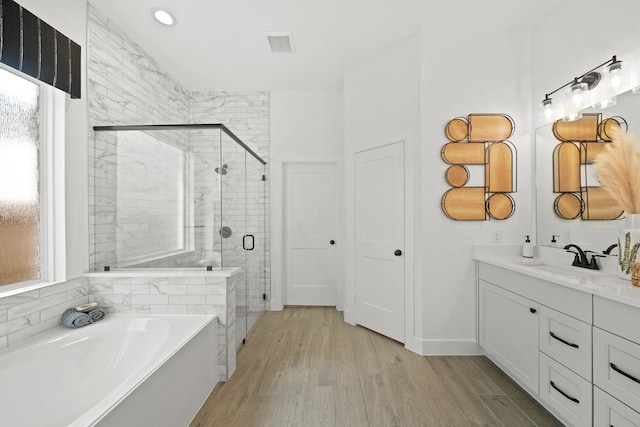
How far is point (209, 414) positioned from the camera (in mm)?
1864

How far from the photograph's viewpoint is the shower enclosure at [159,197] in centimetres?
230

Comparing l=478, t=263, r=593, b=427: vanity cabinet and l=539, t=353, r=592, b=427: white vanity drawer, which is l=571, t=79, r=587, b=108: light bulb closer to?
l=478, t=263, r=593, b=427: vanity cabinet

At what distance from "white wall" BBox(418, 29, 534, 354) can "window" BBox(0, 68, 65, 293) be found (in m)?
2.76

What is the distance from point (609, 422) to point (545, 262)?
49.0 inches

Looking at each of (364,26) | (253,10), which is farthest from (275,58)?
(364,26)

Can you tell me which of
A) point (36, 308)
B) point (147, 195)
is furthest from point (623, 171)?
point (36, 308)

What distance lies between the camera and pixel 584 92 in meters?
2.07

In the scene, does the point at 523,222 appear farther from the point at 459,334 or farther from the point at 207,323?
the point at 207,323

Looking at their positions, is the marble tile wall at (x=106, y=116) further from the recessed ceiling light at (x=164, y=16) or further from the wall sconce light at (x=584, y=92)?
the wall sconce light at (x=584, y=92)

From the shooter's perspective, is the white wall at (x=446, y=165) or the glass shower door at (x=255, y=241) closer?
the white wall at (x=446, y=165)

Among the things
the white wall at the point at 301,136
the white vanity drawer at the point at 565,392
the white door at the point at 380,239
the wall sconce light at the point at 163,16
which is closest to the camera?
the white vanity drawer at the point at 565,392

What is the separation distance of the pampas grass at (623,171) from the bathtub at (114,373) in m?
2.63

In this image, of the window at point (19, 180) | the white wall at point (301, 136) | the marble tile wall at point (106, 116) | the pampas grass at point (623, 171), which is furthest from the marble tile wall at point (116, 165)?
the pampas grass at point (623, 171)

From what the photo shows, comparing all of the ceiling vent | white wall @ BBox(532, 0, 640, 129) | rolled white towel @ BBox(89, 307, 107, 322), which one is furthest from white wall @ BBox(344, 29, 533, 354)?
rolled white towel @ BBox(89, 307, 107, 322)
